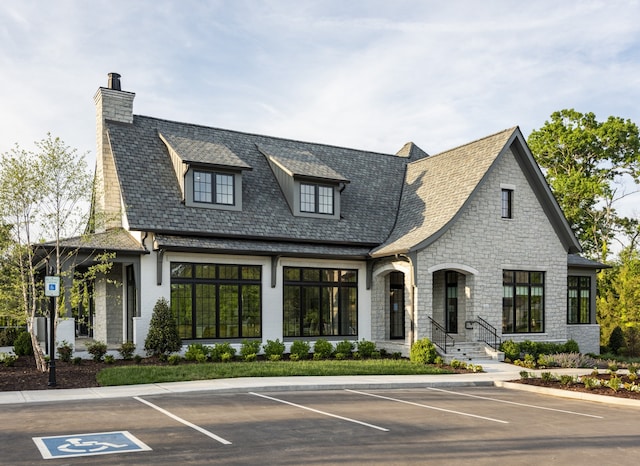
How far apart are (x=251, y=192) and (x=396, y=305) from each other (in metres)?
7.26

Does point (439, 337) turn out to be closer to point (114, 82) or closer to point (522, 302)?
point (522, 302)

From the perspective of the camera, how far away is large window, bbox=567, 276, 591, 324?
88.3 feet

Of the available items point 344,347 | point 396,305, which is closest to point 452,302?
point 396,305

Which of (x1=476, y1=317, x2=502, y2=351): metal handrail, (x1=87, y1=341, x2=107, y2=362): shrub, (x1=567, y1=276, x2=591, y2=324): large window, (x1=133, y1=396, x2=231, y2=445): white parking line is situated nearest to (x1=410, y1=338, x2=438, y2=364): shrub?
(x1=476, y1=317, x2=502, y2=351): metal handrail

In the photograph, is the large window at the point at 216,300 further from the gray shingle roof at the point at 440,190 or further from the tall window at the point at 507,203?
the tall window at the point at 507,203

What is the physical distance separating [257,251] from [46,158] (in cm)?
722

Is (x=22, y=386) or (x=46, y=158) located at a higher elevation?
(x=46, y=158)

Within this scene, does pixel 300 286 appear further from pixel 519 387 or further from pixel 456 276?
pixel 519 387

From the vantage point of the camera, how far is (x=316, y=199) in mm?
23672

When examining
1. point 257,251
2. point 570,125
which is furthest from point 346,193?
point 570,125

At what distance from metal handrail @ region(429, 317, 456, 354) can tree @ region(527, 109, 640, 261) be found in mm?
20305

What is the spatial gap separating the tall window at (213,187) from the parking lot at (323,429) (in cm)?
927

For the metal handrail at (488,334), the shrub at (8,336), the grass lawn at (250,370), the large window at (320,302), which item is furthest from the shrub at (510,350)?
the shrub at (8,336)

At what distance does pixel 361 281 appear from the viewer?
76.7ft
